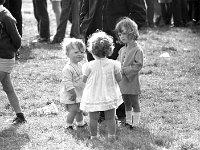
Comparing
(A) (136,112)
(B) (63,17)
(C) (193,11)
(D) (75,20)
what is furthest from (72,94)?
(C) (193,11)

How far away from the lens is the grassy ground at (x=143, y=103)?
5824 millimetres

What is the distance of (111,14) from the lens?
21.6 feet

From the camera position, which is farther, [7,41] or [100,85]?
[7,41]

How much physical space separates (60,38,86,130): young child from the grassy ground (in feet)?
1.13

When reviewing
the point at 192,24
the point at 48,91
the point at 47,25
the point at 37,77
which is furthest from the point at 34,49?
the point at 192,24

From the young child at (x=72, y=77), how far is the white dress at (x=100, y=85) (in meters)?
0.44

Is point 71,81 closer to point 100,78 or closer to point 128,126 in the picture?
point 100,78

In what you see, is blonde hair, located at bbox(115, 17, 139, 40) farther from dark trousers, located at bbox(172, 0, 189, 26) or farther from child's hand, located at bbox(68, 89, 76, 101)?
dark trousers, located at bbox(172, 0, 189, 26)

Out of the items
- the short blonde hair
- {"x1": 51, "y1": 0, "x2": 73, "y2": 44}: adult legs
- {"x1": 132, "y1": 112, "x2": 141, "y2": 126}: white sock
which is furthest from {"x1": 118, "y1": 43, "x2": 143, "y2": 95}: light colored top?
{"x1": 51, "y1": 0, "x2": 73, "y2": 44}: adult legs

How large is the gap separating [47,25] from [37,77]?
3671 millimetres

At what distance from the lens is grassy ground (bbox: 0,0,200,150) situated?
582 cm

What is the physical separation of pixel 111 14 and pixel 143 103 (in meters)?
1.67

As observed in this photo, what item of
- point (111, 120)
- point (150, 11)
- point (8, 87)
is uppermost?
point (8, 87)

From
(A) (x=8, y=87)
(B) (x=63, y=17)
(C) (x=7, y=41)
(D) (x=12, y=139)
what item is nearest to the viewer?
(D) (x=12, y=139)
